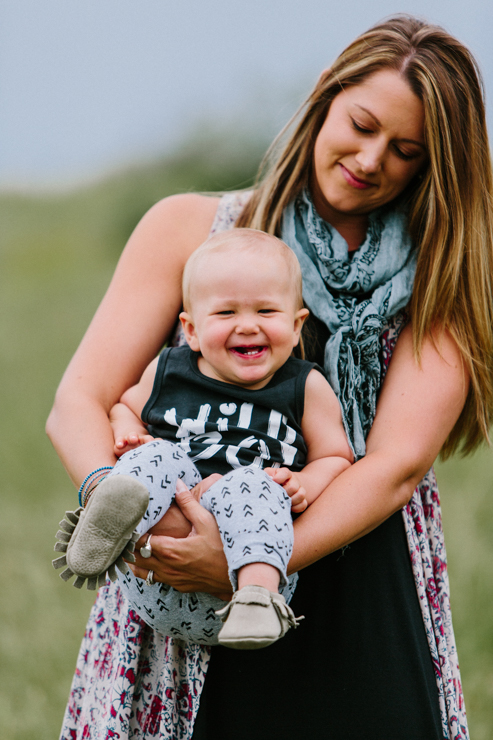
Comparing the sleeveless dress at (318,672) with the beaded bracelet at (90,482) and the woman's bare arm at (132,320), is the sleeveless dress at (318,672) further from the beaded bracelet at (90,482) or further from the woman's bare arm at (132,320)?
the woman's bare arm at (132,320)

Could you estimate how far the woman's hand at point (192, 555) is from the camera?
5.08ft

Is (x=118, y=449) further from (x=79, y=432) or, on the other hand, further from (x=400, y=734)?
(x=400, y=734)

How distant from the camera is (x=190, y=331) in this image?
6.04 feet

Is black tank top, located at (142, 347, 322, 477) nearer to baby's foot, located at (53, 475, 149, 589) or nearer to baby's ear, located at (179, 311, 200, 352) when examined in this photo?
baby's ear, located at (179, 311, 200, 352)

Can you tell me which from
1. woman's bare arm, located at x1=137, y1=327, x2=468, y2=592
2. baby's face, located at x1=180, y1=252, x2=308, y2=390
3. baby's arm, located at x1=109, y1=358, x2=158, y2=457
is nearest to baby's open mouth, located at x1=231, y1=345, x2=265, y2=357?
baby's face, located at x1=180, y1=252, x2=308, y2=390

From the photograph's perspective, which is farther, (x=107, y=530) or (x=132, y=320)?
(x=132, y=320)

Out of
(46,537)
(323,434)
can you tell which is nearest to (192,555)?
(323,434)

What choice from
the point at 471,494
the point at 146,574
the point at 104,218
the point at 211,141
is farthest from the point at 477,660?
the point at 104,218

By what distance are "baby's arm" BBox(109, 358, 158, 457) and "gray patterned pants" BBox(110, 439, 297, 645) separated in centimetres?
22

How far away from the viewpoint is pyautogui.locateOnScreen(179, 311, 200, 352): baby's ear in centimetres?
181

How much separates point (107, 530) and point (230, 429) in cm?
39

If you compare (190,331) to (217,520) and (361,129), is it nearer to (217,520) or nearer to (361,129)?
(217,520)

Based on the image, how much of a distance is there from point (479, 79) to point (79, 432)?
1.40 meters

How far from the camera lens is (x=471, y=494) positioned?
5.59 m
